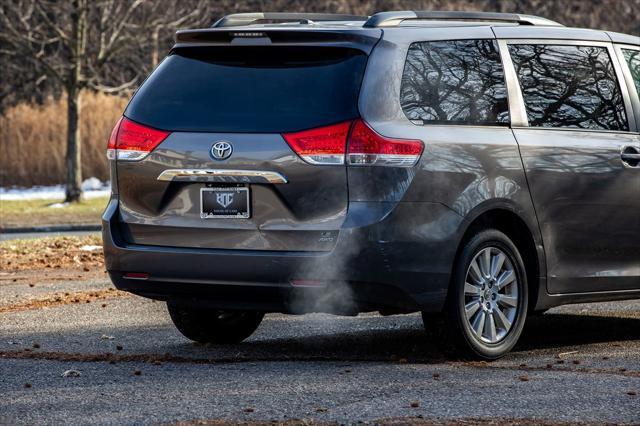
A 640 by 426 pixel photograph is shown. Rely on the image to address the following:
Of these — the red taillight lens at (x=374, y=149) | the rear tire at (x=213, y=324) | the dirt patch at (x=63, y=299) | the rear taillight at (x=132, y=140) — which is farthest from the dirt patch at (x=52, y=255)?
the red taillight lens at (x=374, y=149)

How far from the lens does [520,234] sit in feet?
27.4

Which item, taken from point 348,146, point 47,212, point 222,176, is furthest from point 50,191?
point 348,146

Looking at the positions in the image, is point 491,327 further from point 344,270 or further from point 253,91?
point 253,91

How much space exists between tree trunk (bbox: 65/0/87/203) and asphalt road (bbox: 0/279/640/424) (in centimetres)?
1768

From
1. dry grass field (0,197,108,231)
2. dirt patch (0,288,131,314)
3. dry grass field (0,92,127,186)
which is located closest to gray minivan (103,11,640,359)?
dirt patch (0,288,131,314)

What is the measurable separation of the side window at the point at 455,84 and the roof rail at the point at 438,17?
27 cm

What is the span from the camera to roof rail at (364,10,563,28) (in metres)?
8.15

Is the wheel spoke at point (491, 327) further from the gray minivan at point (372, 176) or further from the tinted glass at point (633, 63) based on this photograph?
the tinted glass at point (633, 63)

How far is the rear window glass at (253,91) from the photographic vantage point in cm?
768

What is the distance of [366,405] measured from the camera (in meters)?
6.64

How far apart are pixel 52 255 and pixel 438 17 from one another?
7.88m

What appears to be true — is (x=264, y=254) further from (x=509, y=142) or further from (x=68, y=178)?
(x=68, y=178)

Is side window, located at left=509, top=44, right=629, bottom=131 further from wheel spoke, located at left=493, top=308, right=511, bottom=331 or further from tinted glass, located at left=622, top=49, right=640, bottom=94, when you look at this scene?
wheel spoke, located at left=493, top=308, right=511, bottom=331

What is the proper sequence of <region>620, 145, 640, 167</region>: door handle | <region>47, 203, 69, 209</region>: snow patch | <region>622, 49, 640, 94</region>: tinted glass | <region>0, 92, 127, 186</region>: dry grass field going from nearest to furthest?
<region>620, 145, 640, 167</region>: door handle → <region>622, 49, 640, 94</region>: tinted glass → <region>47, 203, 69, 209</region>: snow patch → <region>0, 92, 127, 186</region>: dry grass field
